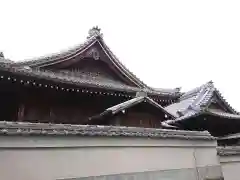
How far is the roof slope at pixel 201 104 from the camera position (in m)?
10.1

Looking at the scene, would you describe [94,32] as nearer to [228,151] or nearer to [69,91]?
[69,91]

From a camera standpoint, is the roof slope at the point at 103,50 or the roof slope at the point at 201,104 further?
the roof slope at the point at 103,50

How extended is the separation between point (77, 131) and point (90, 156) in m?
0.62

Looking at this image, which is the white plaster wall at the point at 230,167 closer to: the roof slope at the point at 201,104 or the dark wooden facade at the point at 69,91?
the roof slope at the point at 201,104

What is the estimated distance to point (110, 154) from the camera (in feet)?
19.8

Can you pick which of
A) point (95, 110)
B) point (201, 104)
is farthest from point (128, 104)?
point (201, 104)

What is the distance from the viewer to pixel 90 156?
574 centimetres

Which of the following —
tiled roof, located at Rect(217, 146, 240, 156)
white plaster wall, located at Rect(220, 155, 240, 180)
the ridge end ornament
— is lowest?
white plaster wall, located at Rect(220, 155, 240, 180)

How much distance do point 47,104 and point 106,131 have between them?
13.4ft

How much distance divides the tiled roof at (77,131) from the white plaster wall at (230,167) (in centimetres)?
129

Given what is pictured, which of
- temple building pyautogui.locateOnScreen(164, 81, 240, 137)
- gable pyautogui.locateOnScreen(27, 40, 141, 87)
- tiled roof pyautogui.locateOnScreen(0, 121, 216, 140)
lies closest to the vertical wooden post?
gable pyautogui.locateOnScreen(27, 40, 141, 87)

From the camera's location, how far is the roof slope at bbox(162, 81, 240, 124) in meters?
10.1

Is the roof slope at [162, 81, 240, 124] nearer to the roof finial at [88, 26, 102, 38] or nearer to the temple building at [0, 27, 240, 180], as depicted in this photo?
the temple building at [0, 27, 240, 180]

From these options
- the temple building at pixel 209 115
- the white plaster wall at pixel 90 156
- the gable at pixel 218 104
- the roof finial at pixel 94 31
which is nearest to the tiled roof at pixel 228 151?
the white plaster wall at pixel 90 156
